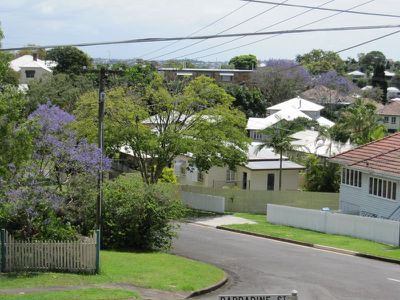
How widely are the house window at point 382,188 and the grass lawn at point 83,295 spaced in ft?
69.1

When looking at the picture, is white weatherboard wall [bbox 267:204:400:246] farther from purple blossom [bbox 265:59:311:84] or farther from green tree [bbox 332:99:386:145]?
purple blossom [bbox 265:59:311:84]

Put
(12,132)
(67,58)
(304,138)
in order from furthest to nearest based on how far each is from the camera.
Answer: (67,58), (304,138), (12,132)

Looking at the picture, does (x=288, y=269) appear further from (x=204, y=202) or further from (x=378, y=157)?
(x=204, y=202)

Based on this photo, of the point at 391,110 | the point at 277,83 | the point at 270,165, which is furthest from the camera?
the point at 277,83

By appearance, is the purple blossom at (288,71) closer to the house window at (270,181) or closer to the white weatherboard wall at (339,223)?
the house window at (270,181)

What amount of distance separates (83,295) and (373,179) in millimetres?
23669

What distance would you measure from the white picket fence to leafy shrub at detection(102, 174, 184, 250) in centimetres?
524

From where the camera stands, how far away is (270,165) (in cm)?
5112

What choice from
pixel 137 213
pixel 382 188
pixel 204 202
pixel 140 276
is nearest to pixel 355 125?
pixel 204 202

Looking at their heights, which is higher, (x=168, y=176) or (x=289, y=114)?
Result: (x=289, y=114)

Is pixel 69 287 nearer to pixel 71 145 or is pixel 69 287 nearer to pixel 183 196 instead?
pixel 71 145

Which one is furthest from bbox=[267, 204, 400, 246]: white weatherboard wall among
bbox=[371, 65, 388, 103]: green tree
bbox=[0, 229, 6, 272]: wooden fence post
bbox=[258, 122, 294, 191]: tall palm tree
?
bbox=[371, 65, 388, 103]: green tree

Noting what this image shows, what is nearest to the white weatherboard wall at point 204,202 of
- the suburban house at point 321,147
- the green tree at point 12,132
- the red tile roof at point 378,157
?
the red tile roof at point 378,157

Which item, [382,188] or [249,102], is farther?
[249,102]
